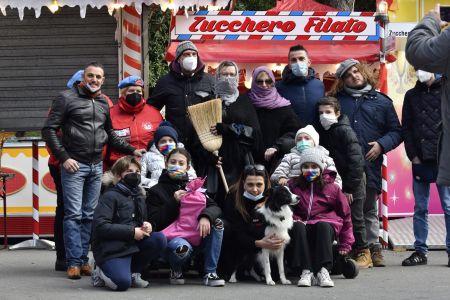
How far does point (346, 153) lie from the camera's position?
10984 mm

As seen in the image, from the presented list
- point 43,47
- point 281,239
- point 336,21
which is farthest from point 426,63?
point 43,47

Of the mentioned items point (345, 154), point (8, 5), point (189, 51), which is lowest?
point (345, 154)

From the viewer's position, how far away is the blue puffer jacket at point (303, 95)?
11.2m

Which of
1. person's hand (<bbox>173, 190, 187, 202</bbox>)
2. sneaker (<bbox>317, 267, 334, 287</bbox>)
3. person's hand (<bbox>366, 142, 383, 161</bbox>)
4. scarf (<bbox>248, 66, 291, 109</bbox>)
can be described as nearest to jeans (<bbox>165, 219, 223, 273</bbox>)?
person's hand (<bbox>173, 190, 187, 202</bbox>)

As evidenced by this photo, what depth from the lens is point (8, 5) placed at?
13.6m

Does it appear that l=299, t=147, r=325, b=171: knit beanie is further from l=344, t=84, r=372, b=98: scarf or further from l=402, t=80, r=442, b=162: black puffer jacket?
l=402, t=80, r=442, b=162: black puffer jacket

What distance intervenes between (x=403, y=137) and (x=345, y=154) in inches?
34.5

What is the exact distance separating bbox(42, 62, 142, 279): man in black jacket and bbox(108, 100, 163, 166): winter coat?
25 centimetres

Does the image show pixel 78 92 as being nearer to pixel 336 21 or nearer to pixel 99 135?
pixel 99 135

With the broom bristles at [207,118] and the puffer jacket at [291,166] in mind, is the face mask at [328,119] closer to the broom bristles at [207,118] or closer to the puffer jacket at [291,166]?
the puffer jacket at [291,166]

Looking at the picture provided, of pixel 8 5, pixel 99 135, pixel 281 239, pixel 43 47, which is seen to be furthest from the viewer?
pixel 43 47

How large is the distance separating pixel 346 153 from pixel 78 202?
2546mm

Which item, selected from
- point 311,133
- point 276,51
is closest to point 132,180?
point 311,133

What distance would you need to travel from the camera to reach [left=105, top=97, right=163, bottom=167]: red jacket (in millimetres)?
10953
